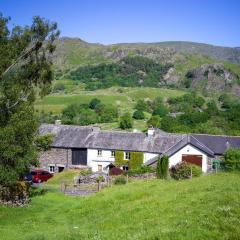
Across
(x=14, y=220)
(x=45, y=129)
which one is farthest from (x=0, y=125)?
(x=45, y=129)

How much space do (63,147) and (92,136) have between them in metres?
4.84

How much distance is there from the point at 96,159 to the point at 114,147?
339cm

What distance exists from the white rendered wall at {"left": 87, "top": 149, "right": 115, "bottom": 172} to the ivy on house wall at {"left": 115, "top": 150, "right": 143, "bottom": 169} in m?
1.07

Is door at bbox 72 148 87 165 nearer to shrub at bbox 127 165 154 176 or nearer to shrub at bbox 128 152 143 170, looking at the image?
shrub at bbox 128 152 143 170

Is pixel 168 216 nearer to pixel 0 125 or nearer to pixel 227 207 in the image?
pixel 227 207

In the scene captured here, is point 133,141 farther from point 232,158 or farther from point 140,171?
point 232,158

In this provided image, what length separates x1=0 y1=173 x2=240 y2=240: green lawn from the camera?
19.2 metres

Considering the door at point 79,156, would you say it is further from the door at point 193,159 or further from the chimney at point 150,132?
the door at point 193,159

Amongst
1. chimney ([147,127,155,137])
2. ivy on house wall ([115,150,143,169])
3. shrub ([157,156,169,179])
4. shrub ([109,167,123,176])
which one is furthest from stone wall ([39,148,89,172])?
shrub ([157,156,169,179])

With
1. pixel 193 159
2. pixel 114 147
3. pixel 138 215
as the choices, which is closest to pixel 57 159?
pixel 114 147

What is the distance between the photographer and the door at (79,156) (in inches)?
2685

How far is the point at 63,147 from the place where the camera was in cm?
6856

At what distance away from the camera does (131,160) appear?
6606cm

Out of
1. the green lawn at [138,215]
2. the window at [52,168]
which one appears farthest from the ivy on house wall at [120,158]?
the green lawn at [138,215]
